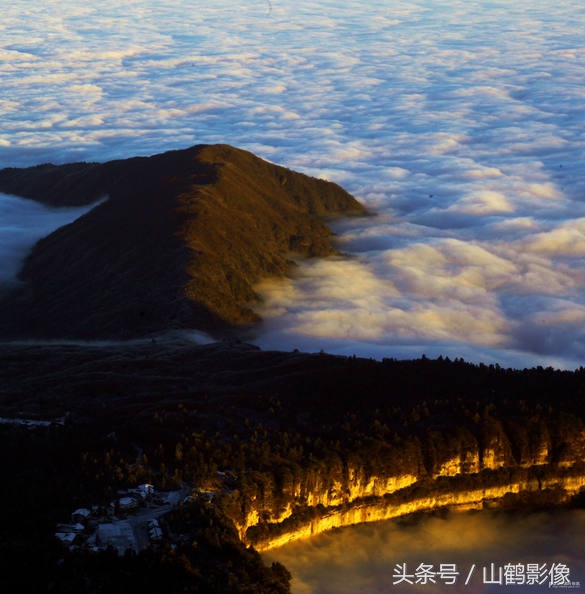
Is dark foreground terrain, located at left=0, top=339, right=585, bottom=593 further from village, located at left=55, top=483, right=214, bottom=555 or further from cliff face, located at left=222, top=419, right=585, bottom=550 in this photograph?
village, located at left=55, top=483, right=214, bottom=555

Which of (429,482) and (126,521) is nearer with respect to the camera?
(126,521)

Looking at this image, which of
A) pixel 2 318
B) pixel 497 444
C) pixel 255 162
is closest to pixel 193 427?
pixel 497 444

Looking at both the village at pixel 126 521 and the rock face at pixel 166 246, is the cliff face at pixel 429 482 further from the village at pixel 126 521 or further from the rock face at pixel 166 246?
the rock face at pixel 166 246

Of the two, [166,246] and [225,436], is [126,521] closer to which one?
[225,436]

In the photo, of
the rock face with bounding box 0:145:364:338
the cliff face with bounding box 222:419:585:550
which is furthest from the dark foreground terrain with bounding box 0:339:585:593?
the rock face with bounding box 0:145:364:338

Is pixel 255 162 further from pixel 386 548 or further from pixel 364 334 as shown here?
pixel 386 548

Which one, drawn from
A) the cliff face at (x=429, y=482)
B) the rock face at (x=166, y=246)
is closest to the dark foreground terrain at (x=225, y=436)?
the cliff face at (x=429, y=482)

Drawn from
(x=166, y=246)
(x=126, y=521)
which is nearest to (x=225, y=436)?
(x=126, y=521)
